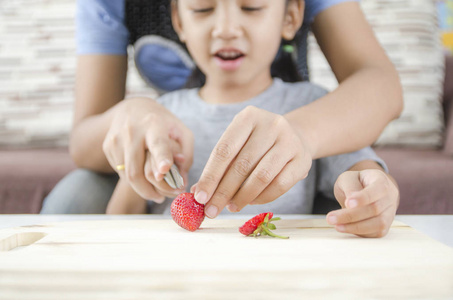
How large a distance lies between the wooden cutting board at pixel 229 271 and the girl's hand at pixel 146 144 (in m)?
0.22

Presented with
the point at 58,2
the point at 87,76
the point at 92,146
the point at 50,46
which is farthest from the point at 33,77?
the point at 92,146

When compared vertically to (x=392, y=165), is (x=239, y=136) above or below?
above

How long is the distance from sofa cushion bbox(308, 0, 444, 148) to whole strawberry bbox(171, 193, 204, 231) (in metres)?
1.45

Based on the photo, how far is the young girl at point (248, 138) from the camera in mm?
645

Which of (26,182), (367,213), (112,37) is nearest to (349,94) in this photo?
(367,213)

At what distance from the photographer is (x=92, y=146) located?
1065 millimetres

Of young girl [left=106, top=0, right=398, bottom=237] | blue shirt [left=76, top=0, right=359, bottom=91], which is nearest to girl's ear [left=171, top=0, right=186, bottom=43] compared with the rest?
young girl [left=106, top=0, right=398, bottom=237]

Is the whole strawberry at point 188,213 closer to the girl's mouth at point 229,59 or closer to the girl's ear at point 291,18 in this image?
the girl's mouth at point 229,59

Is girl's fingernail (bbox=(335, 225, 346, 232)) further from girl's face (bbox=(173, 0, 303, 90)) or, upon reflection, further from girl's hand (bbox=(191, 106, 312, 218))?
girl's face (bbox=(173, 0, 303, 90))

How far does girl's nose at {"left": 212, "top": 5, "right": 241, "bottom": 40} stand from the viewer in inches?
37.5

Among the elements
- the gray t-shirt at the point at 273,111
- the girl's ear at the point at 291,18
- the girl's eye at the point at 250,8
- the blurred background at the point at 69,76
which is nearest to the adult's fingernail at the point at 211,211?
the gray t-shirt at the point at 273,111

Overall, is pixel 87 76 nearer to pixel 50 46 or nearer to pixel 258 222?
pixel 258 222

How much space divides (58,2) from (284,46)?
1.32 meters

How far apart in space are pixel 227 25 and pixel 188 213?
17.5 inches
